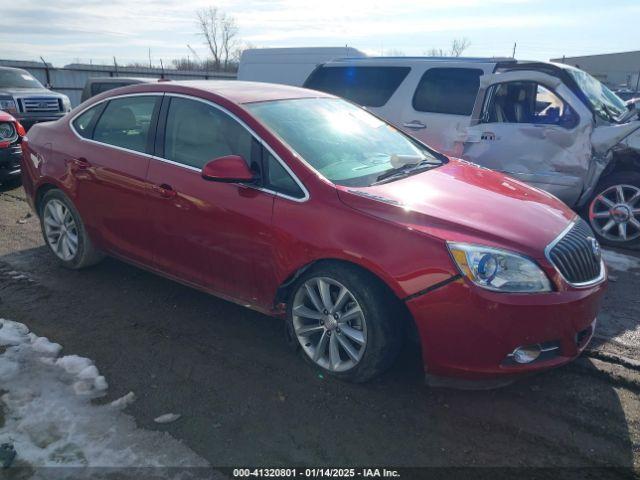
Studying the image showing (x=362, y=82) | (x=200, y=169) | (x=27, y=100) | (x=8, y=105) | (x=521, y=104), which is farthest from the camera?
(x=27, y=100)

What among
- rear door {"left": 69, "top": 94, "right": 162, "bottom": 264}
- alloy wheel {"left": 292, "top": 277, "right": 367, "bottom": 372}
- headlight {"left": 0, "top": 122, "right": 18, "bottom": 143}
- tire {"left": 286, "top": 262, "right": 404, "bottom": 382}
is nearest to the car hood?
tire {"left": 286, "top": 262, "right": 404, "bottom": 382}

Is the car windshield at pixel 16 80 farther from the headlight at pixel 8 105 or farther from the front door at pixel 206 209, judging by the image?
the front door at pixel 206 209

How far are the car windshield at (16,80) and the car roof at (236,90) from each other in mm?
8990

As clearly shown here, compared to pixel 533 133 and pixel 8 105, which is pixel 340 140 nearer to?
pixel 533 133

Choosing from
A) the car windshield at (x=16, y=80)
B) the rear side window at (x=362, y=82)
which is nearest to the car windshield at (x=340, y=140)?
the rear side window at (x=362, y=82)

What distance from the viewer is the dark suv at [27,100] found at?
10.5m

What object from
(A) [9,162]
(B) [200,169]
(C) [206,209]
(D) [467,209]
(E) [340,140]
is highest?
(E) [340,140]

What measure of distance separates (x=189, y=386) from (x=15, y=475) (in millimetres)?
969

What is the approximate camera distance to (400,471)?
2.46 metres

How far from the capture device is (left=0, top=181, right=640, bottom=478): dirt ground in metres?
2.60

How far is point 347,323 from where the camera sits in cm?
309

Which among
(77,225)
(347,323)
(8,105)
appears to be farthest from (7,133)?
(347,323)

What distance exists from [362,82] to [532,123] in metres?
2.35

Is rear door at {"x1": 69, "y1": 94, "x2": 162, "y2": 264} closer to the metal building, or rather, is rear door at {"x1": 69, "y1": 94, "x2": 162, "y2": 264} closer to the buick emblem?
the buick emblem
